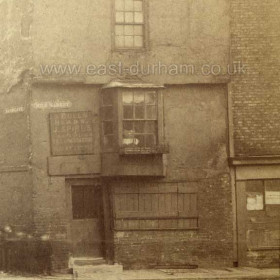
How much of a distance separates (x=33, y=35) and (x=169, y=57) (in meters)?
3.60

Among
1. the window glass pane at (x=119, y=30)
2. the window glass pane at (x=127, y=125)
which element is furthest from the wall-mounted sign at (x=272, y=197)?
the window glass pane at (x=119, y=30)

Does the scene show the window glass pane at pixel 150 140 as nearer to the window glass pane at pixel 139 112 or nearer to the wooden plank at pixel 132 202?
the window glass pane at pixel 139 112

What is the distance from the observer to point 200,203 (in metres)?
14.0

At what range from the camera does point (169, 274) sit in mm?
12977

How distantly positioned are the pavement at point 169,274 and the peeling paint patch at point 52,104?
420 cm

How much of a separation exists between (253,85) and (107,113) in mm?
4108

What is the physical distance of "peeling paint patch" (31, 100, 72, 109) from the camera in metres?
13.6

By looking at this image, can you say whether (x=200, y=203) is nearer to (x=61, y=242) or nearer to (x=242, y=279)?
(x=242, y=279)

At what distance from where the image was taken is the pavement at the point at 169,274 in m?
12.6

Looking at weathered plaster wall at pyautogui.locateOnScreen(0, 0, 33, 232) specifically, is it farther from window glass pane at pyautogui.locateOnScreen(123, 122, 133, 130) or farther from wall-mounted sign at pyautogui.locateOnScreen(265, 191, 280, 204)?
wall-mounted sign at pyautogui.locateOnScreen(265, 191, 280, 204)

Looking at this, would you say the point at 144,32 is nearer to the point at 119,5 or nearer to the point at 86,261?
the point at 119,5

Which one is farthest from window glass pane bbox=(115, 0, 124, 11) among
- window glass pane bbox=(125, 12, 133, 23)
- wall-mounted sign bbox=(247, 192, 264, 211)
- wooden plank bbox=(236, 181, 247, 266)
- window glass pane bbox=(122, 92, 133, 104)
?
wall-mounted sign bbox=(247, 192, 264, 211)

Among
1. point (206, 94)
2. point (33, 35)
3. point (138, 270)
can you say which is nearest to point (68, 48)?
point (33, 35)

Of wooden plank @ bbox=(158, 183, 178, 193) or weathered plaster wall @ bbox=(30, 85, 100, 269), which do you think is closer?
weathered plaster wall @ bbox=(30, 85, 100, 269)
